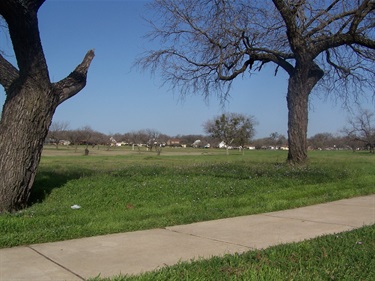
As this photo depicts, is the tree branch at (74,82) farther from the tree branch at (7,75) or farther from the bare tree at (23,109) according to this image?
the tree branch at (7,75)

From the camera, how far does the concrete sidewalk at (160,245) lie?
4.50 meters

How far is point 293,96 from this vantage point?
57.7ft

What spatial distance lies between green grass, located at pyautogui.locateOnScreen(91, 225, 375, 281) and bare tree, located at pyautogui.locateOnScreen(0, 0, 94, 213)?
501 centimetres

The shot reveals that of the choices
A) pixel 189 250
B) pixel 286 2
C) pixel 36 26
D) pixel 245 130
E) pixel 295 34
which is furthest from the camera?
pixel 245 130

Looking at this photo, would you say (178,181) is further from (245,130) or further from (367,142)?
(367,142)

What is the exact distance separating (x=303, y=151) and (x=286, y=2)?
6.06 m

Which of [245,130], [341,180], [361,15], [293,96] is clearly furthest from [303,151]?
[245,130]

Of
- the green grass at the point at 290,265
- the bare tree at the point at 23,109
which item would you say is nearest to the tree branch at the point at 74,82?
the bare tree at the point at 23,109

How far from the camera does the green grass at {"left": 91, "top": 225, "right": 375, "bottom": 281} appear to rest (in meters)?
4.07

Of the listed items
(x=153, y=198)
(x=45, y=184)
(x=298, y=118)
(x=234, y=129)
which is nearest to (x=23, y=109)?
(x=45, y=184)

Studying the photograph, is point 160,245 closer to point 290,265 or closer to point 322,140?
point 290,265

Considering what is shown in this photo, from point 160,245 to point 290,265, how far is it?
71.9 inches

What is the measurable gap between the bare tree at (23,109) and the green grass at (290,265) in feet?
16.4

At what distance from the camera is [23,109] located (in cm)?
849
